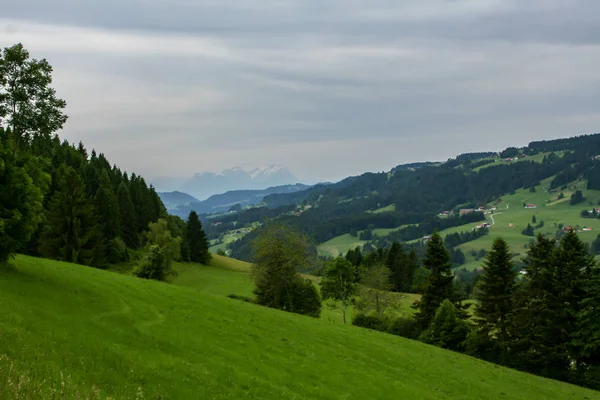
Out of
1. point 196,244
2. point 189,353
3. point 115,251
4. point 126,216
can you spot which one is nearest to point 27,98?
point 189,353

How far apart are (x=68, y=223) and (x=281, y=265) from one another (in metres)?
35.0

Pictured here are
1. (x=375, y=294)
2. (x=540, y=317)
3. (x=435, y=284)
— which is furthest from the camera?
(x=375, y=294)

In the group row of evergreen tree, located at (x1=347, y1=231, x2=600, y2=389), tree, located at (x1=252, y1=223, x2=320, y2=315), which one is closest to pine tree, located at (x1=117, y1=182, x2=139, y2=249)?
tree, located at (x1=252, y1=223, x2=320, y2=315)

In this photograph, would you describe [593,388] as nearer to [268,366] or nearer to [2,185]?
[268,366]

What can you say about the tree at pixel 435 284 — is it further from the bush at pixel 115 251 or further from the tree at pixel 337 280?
the bush at pixel 115 251

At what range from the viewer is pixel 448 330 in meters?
62.0

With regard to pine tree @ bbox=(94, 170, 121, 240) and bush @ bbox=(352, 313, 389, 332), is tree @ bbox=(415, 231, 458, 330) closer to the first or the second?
bush @ bbox=(352, 313, 389, 332)

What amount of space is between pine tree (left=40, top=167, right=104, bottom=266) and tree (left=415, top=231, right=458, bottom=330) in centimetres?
5716

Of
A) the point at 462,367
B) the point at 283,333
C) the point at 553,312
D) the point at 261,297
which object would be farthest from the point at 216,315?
the point at 553,312

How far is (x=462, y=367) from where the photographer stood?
42.0 metres

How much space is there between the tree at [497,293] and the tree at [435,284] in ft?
24.2

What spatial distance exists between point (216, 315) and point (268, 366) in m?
10.6

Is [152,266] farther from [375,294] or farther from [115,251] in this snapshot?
[375,294]

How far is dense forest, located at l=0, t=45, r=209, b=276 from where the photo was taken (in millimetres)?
28094
